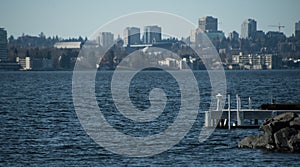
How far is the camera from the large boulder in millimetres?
40375

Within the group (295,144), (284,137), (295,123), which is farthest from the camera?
(295,123)

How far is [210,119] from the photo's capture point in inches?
2048

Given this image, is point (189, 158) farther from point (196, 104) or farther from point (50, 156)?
point (196, 104)

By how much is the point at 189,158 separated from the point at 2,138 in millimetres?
13409

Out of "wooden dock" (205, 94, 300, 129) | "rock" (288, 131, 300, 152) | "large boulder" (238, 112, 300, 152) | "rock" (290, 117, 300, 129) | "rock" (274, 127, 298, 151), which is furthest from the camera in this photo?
"wooden dock" (205, 94, 300, 129)

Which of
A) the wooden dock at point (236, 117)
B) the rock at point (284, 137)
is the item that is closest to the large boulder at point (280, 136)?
the rock at point (284, 137)

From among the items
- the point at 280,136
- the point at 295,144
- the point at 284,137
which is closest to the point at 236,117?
the point at 280,136

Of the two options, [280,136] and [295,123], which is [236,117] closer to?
[295,123]

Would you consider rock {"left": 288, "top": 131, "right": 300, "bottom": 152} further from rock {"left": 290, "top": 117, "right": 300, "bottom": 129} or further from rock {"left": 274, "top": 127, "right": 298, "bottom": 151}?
rock {"left": 290, "top": 117, "right": 300, "bottom": 129}

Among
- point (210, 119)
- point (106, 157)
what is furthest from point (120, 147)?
point (210, 119)

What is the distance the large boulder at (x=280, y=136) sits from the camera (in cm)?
4038

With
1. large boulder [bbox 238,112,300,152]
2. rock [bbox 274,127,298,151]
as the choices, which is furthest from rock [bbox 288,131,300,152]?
rock [bbox 274,127,298,151]

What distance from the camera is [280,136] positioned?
40.8 m

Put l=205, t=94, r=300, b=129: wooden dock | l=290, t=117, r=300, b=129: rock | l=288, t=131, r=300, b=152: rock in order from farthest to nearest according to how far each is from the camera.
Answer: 1. l=205, t=94, r=300, b=129: wooden dock
2. l=290, t=117, r=300, b=129: rock
3. l=288, t=131, r=300, b=152: rock
